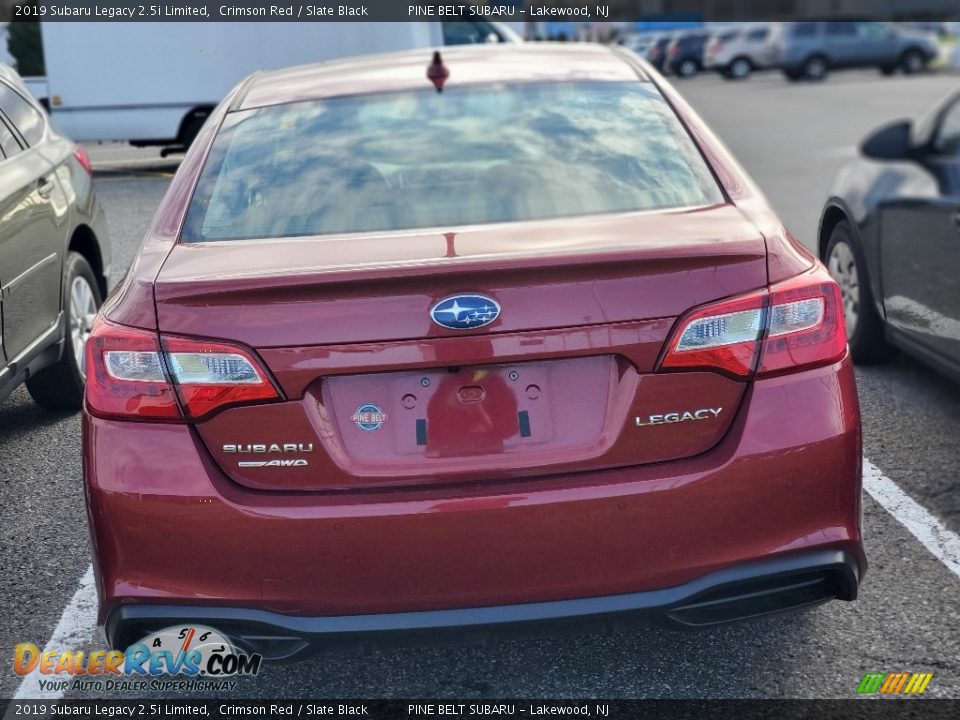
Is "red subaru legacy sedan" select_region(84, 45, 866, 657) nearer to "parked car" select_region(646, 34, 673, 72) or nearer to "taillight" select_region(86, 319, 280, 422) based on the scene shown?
"taillight" select_region(86, 319, 280, 422)

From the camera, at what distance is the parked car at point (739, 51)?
44188mm

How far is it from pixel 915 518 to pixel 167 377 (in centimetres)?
268

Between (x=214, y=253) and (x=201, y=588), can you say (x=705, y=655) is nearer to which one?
(x=201, y=588)

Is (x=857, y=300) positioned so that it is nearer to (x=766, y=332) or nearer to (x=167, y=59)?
(x=766, y=332)

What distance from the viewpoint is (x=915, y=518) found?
13.8 feet

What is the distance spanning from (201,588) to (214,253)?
0.78m

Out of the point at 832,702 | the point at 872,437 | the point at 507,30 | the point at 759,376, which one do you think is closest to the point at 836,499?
the point at 759,376

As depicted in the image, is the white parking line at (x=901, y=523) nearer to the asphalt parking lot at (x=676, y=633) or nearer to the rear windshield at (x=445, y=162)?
the asphalt parking lot at (x=676, y=633)

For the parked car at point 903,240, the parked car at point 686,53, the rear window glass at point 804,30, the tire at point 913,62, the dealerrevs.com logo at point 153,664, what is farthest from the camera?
the parked car at point 686,53

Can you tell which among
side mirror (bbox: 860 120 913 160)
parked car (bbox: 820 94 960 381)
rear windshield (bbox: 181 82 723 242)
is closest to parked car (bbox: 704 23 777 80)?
parked car (bbox: 820 94 960 381)

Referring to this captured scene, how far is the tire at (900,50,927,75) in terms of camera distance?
4094 centimetres

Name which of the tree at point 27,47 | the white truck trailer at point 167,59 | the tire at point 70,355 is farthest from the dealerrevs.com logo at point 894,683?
the tree at point 27,47

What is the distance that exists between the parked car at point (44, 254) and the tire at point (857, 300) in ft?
11.9

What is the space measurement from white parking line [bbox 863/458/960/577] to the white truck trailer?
12.3 m
